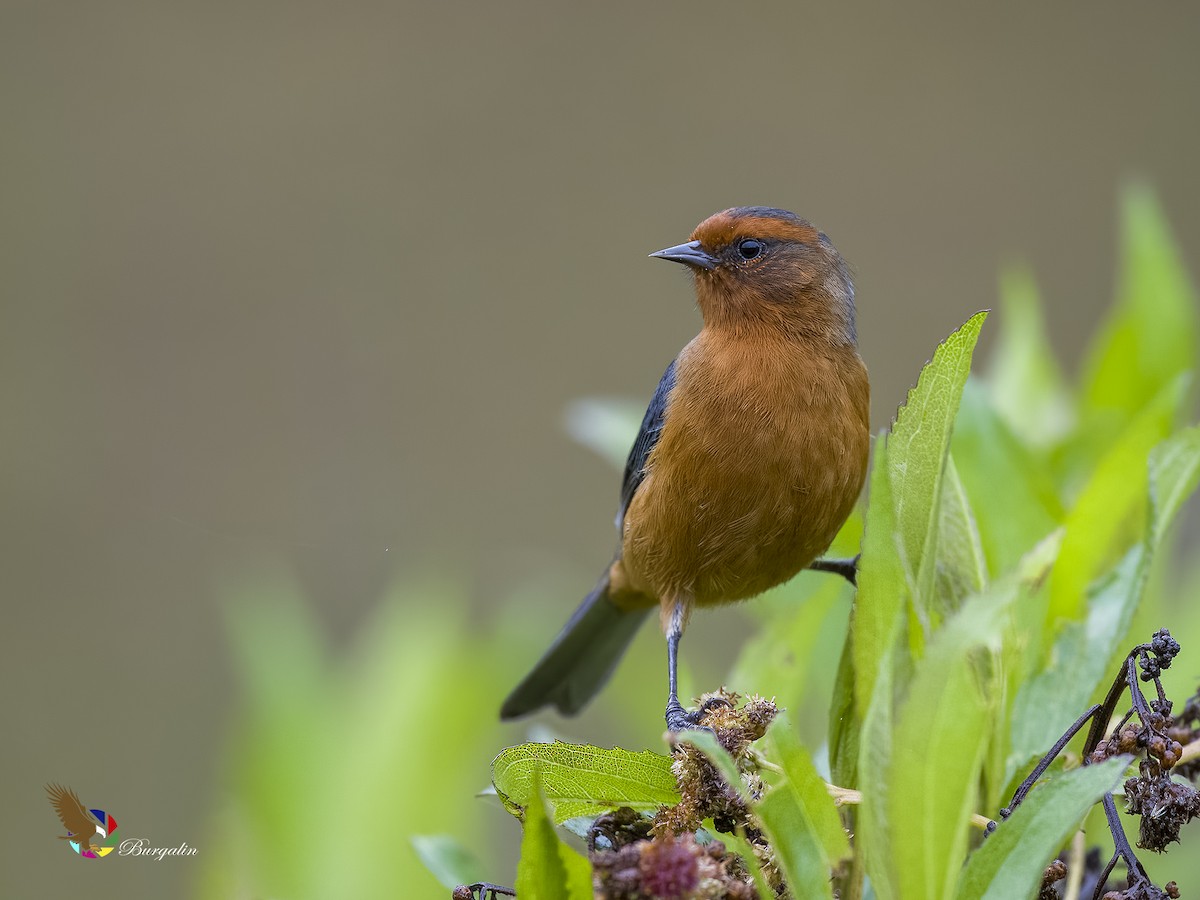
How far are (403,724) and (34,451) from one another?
26.0 feet

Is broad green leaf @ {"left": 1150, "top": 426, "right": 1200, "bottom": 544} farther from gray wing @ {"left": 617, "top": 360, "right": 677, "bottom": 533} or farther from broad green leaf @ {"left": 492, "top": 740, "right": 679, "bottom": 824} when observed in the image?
gray wing @ {"left": 617, "top": 360, "right": 677, "bottom": 533}

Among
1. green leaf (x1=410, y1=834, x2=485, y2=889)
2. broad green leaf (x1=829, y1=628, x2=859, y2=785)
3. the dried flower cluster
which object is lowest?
green leaf (x1=410, y1=834, x2=485, y2=889)

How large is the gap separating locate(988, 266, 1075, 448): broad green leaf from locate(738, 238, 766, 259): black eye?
30.4 inches

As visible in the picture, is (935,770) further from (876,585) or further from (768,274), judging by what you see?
(768,274)

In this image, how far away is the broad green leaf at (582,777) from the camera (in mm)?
1712

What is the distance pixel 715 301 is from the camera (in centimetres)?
318

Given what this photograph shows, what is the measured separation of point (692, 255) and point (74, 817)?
1.91 metres

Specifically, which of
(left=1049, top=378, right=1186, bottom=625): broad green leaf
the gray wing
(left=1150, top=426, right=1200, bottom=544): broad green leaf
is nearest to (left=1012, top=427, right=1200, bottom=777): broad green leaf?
(left=1150, top=426, right=1200, bottom=544): broad green leaf

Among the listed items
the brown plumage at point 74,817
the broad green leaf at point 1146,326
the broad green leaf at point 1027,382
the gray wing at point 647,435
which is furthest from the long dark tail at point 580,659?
the broad green leaf at point 1146,326

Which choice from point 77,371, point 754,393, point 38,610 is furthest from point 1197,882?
point 77,371

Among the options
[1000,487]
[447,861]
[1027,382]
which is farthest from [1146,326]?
[447,861]

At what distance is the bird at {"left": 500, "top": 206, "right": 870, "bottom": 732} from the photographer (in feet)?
9.05

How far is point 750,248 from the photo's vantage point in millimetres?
3193

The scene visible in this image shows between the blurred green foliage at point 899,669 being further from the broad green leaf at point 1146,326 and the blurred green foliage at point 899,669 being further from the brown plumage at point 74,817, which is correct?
the brown plumage at point 74,817
